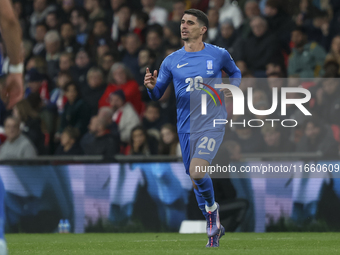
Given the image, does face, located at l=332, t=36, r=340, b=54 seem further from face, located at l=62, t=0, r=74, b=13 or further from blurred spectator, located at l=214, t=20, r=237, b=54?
face, located at l=62, t=0, r=74, b=13

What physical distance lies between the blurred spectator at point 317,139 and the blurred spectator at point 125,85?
3303 millimetres

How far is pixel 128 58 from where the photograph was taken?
1305 cm

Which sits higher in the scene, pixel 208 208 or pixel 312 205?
pixel 208 208

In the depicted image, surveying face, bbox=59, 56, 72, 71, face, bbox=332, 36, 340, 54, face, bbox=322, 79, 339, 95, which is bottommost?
face, bbox=322, 79, 339, 95

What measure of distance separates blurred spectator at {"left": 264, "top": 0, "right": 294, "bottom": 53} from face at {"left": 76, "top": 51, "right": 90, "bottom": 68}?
3.82m

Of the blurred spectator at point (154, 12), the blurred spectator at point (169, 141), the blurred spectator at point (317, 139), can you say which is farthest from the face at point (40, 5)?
the blurred spectator at point (317, 139)

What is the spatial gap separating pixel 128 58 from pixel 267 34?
282 cm

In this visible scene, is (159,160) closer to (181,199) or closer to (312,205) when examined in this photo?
(181,199)

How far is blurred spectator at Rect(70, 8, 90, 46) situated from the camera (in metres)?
14.6

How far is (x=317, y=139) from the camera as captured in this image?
10.2m

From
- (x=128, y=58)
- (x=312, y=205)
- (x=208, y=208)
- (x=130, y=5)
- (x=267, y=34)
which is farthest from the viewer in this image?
(x=130, y=5)

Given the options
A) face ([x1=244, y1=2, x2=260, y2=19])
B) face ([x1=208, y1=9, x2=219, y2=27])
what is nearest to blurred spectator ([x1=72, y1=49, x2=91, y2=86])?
face ([x1=208, y1=9, x2=219, y2=27])

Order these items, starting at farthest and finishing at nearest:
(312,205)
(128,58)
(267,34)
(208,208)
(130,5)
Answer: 1. (130,5)
2. (128,58)
3. (267,34)
4. (312,205)
5. (208,208)

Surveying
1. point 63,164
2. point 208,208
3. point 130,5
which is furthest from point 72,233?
point 130,5
